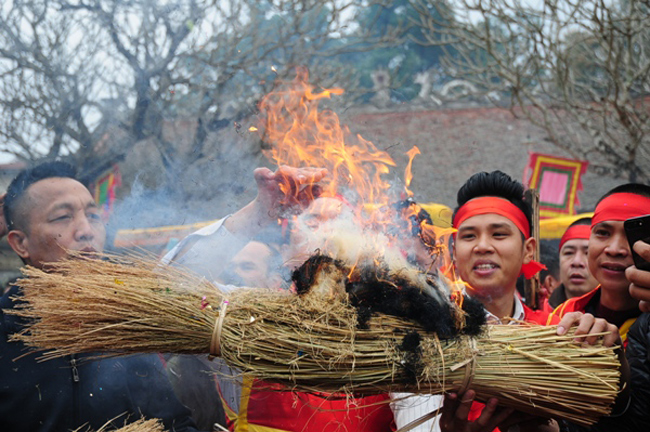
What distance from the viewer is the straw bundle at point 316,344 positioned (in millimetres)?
1962

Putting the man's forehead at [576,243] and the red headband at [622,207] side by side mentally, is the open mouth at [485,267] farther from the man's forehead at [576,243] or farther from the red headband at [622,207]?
the man's forehead at [576,243]

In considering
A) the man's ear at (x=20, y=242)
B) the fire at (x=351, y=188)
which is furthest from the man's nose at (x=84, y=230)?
the fire at (x=351, y=188)

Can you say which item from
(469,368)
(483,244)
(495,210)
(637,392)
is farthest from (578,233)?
(469,368)

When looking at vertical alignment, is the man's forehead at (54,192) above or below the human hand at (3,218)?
above

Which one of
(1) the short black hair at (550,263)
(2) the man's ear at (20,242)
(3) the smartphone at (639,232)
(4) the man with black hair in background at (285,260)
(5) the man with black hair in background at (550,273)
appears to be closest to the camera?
(3) the smartphone at (639,232)

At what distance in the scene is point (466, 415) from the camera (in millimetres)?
2166

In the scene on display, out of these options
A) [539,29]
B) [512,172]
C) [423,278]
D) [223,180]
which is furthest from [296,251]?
[512,172]

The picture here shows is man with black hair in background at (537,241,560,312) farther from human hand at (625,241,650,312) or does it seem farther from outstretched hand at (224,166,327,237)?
outstretched hand at (224,166,327,237)

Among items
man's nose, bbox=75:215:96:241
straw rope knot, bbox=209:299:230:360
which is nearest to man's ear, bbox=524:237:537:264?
straw rope knot, bbox=209:299:230:360

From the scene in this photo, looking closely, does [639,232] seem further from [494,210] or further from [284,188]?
[284,188]

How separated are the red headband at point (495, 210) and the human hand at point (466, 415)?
1.39 m

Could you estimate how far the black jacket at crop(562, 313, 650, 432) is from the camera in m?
2.26

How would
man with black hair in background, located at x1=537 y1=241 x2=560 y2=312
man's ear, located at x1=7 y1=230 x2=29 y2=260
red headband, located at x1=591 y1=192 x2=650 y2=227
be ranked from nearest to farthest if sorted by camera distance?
1. man's ear, located at x1=7 y1=230 x2=29 y2=260
2. red headband, located at x1=591 y1=192 x2=650 y2=227
3. man with black hair in background, located at x1=537 y1=241 x2=560 y2=312

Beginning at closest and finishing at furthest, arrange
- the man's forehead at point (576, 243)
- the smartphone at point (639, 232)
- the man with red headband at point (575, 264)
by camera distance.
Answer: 1. the smartphone at point (639, 232)
2. the man with red headband at point (575, 264)
3. the man's forehead at point (576, 243)
